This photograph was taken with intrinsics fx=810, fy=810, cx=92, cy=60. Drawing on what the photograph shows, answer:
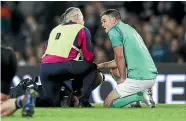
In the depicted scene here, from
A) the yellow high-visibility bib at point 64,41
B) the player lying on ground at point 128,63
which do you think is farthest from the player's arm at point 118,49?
the yellow high-visibility bib at point 64,41

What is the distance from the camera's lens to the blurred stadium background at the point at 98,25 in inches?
811

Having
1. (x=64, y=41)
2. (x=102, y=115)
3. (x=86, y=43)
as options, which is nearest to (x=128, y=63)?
(x=86, y=43)

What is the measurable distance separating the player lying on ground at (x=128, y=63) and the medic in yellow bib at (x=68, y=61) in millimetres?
435

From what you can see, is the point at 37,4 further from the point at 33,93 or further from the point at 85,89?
the point at 33,93

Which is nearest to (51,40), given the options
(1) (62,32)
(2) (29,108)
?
(1) (62,32)

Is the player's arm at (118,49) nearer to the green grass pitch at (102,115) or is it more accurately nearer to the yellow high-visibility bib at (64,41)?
the yellow high-visibility bib at (64,41)

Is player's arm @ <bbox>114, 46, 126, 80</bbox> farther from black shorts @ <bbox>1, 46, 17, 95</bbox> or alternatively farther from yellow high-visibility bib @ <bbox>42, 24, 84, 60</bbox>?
black shorts @ <bbox>1, 46, 17, 95</bbox>

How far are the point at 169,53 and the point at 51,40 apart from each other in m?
6.94

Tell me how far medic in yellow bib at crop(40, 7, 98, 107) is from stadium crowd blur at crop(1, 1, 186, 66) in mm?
6232

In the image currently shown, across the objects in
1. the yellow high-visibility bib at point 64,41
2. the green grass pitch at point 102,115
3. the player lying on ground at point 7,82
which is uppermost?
the yellow high-visibility bib at point 64,41

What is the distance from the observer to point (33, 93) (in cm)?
1059

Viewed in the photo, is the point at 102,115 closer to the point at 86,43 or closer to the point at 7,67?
the point at 7,67

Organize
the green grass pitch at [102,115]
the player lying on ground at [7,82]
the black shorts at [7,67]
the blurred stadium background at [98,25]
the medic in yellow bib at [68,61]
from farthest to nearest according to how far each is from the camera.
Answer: the blurred stadium background at [98,25], the medic in yellow bib at [68,61], the black shorts at [7,67], the green grass pitch at [102,115], the player lying on ground at [7,82]

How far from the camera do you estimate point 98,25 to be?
70.8 ft
